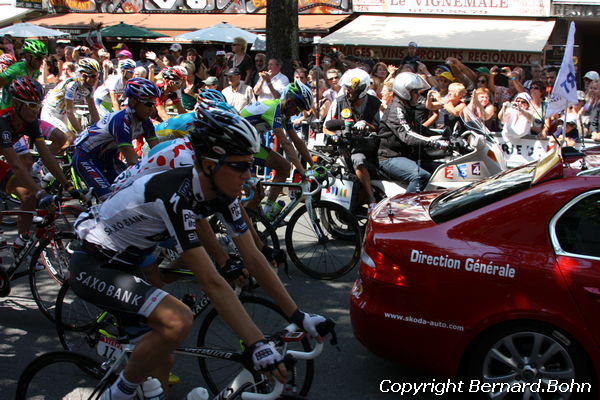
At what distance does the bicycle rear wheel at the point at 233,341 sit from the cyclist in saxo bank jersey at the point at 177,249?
0.48 metres

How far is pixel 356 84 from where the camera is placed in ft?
27.7

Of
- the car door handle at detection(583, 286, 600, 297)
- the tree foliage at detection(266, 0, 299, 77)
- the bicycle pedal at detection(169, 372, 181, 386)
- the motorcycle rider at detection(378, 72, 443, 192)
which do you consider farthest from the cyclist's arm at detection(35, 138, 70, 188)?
the tree foliage at detection(266, 0, 299, 77)

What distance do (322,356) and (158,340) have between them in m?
2.26

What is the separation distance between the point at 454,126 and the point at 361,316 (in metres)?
6.07

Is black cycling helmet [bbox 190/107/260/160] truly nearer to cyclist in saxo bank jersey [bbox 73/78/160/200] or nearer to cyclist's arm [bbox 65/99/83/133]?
cyclist in saxo bank jersey [bbox 73/78/160/200]

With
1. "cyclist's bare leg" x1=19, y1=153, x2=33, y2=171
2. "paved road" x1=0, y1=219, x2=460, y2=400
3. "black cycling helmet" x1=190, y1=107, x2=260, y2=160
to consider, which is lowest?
"paved road" x1=0, y1=219, x2=460, y2=400

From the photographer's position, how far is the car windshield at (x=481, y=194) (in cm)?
430

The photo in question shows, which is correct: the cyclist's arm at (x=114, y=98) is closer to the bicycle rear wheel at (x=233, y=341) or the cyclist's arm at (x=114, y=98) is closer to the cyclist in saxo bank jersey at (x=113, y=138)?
the cyclist in saxo bank jersey at (x=113, y=138)

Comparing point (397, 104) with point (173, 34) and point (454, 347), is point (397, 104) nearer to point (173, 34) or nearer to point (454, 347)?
point (454, 347)

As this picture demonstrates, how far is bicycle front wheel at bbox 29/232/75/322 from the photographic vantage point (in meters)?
5.78

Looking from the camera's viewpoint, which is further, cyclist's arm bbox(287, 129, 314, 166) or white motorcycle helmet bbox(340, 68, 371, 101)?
white motorcycle helmet bbox(340, 68, 371, 101)

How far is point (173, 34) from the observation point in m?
23.0

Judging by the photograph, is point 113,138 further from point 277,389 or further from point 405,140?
point 277,389

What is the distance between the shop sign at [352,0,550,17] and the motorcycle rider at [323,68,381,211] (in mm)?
12339
